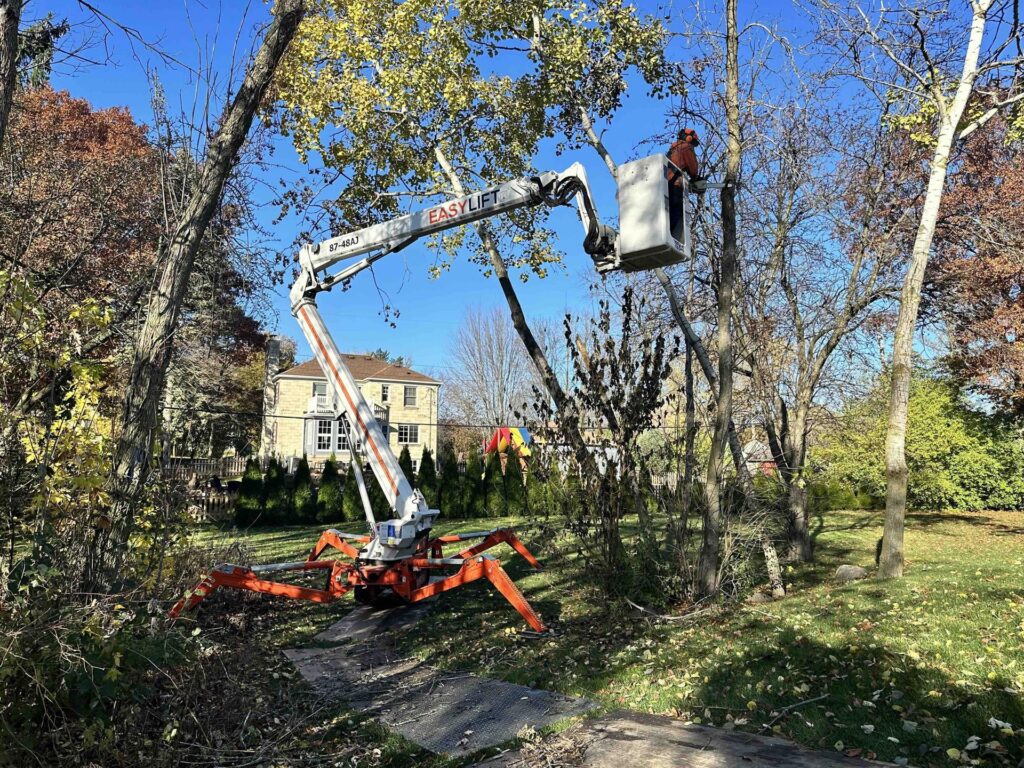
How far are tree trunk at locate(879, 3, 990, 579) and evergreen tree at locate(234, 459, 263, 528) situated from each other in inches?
606

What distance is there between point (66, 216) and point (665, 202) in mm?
8926

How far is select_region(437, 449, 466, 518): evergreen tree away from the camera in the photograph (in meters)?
19.9

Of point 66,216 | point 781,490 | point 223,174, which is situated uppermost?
point 66,216

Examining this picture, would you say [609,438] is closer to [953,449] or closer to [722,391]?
[722,391]

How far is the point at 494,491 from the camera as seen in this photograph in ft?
66.6

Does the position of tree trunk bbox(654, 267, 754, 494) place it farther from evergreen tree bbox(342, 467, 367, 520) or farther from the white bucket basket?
evergreen tree bbox(342, 467, 367, 520)

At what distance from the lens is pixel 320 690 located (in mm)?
4965

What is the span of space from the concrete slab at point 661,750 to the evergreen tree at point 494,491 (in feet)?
54.0

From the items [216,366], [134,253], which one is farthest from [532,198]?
[216,366]

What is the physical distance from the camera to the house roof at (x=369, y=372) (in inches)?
1352

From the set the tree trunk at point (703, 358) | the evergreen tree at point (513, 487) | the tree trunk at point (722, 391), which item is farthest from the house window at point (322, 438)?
the tree trunk at point (722, 391)

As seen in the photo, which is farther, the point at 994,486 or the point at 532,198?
the point at 994,486

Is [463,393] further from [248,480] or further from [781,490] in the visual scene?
[781,490]

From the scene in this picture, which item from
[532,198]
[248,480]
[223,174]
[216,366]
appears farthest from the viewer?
[216,366]
